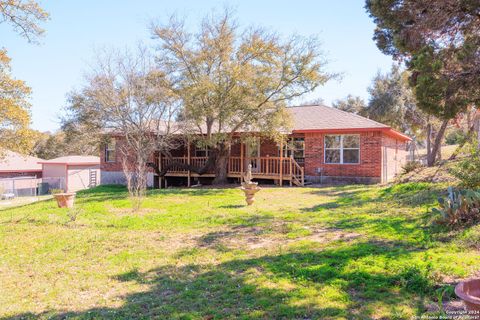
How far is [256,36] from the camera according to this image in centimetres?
1752

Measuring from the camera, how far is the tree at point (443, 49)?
659cm

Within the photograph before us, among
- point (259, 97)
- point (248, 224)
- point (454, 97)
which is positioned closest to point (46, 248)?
point (248, 224)

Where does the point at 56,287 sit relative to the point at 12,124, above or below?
below

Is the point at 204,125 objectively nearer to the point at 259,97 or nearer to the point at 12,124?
the point at 259,97

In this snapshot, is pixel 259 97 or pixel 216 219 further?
pixel 259 97

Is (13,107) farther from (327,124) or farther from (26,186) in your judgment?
(26,186)

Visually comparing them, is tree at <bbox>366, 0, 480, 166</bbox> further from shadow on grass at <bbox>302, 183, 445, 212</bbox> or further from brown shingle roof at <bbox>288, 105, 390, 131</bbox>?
brown shingle roof at <bbox>288, 105, 390, 131</bbox>

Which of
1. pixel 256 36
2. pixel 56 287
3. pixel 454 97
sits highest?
pixel 256 36

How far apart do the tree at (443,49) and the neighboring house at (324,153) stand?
11.0m

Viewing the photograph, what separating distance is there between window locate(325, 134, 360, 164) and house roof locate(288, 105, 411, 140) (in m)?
0.63

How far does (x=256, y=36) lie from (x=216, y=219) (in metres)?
10.5

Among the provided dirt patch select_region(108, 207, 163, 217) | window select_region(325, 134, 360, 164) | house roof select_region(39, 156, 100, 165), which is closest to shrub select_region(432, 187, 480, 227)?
dirt patch select_region(108, 207, 163, 217)

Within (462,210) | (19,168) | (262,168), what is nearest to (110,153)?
(262,168)

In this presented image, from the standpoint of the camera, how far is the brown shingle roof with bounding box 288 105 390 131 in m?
18.9
